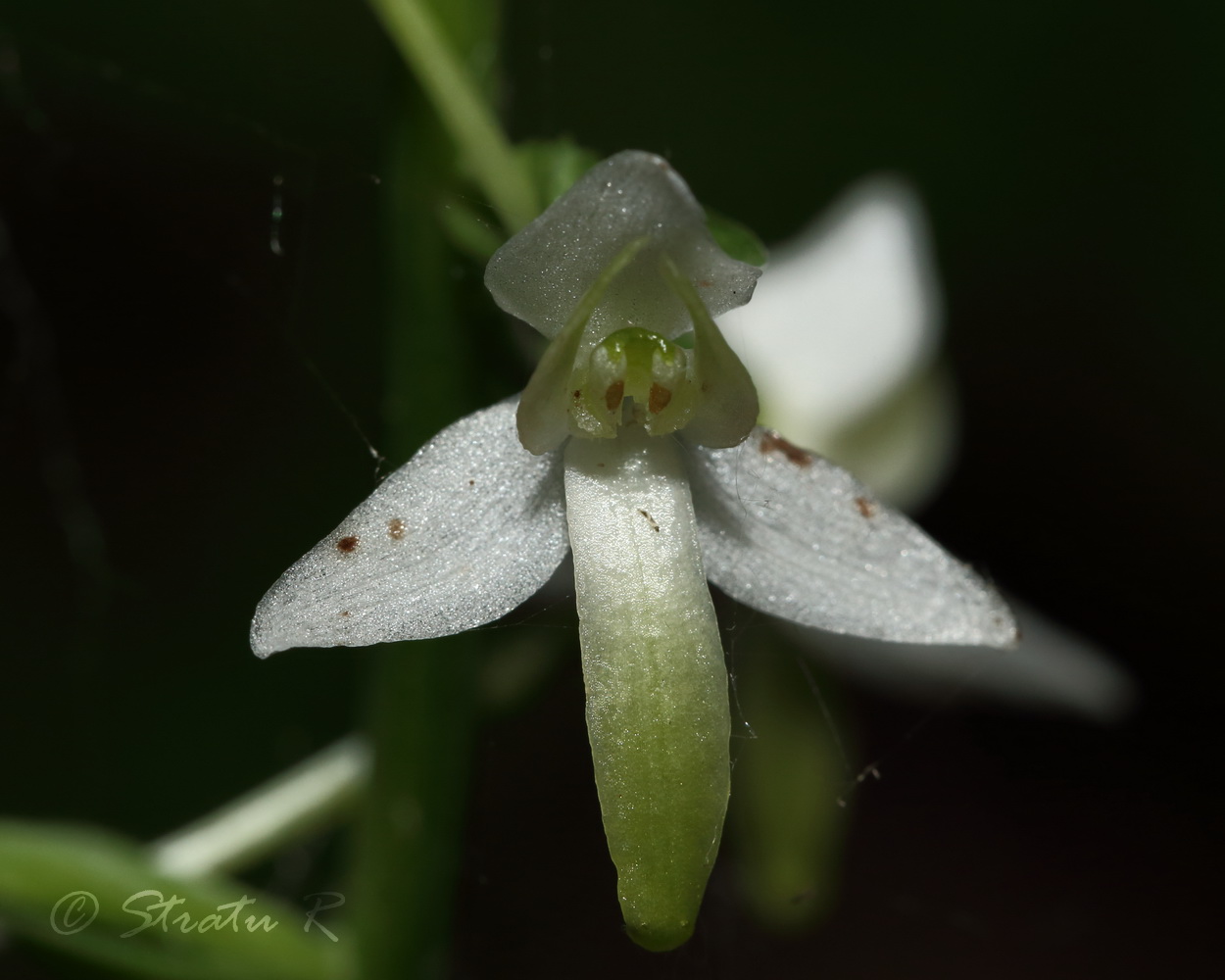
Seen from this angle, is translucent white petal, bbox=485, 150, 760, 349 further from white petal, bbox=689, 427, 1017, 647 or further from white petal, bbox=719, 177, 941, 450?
white petal, bbox=719, 177, 941, 450

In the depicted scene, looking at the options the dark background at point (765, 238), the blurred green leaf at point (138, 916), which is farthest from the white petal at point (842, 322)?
the dark background at point (765, 238)

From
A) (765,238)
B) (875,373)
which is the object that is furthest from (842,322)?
(765,238)

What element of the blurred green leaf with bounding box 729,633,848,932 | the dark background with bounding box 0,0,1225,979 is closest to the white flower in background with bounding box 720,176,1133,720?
the blurred green leaf with bounding box 729,633,848,932

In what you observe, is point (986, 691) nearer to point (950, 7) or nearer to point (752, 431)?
point (752, 431)

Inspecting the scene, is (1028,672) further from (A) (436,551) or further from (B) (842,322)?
(A) (436,551)

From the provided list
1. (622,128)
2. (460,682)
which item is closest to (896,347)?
(460,682)

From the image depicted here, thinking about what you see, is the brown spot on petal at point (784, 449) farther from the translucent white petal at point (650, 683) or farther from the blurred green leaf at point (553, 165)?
the blurred green leaf at point (553, 165)
